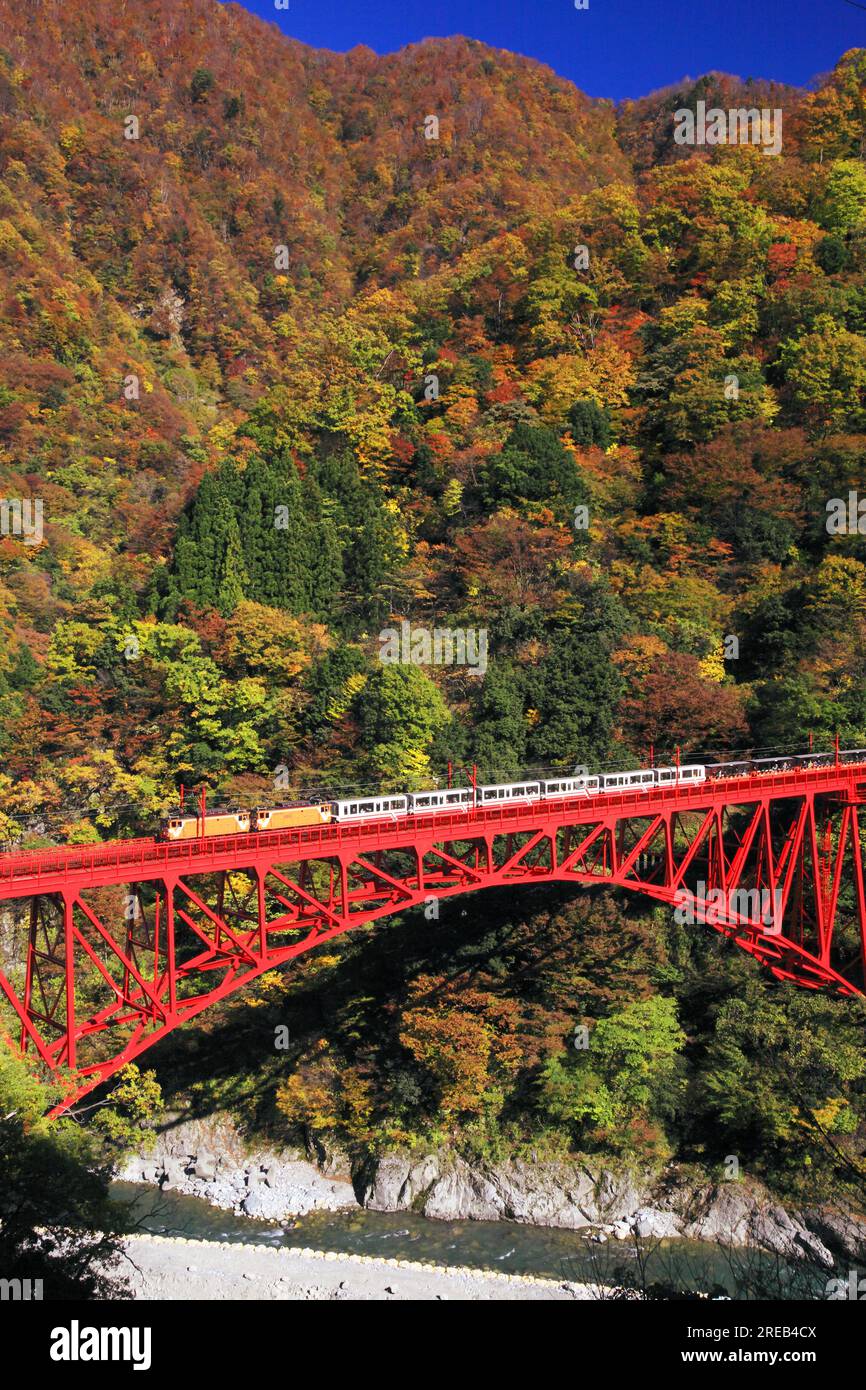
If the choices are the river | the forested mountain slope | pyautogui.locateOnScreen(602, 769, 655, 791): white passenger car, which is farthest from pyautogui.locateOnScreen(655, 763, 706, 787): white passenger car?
the river

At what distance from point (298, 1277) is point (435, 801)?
34.1 ft

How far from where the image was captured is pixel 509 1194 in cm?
2583

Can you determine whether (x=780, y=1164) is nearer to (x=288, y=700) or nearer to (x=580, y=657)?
(x=580, y=657)

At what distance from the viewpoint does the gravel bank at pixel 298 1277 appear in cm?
2145

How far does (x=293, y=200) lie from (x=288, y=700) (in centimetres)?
5197

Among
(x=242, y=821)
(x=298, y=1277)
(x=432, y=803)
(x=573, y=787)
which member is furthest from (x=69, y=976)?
(x=573, y=787)

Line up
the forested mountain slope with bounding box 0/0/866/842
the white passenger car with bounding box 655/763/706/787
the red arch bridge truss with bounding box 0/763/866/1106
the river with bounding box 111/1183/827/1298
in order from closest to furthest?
the red arch bridge truss with bounding box 0/763/866/1106 → the river with bounding box 111/1183/827/1298 → the white passenger car with bounding box 655/763/706/787 → the forested mountain slope with bounding box 0/0/866/842

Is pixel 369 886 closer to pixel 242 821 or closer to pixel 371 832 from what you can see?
pixel 371 832

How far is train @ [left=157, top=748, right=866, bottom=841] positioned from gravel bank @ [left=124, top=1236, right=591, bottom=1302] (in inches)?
348

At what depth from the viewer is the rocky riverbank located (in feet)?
79.6

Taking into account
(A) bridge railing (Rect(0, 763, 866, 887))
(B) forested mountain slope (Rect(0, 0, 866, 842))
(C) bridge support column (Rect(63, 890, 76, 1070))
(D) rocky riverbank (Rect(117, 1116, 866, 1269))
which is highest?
(B) forested mountain slope (Rect(0, 0, 866, 842))

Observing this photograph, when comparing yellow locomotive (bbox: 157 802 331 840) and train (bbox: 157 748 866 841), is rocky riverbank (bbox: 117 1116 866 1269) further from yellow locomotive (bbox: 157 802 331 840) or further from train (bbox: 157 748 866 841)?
yellow locomotive (bbox: 157 802 331 840)

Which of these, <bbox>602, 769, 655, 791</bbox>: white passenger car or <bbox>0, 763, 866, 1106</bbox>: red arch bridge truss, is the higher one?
<bbox>602, 769, 655, 791</bbox>: white passenger car

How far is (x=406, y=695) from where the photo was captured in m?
32.6
